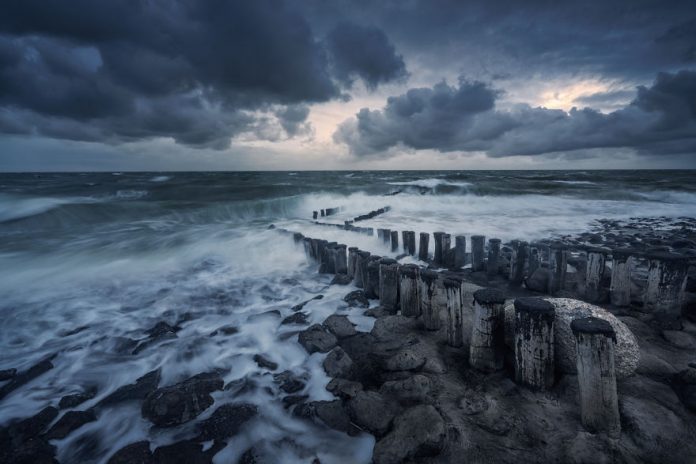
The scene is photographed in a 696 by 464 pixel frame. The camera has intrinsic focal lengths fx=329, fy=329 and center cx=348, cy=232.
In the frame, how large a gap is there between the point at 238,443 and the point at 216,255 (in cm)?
707

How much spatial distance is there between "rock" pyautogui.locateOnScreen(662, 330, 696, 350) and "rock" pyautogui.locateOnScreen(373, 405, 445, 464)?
115 inches

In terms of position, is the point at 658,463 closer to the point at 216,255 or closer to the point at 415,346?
the point at 415,346

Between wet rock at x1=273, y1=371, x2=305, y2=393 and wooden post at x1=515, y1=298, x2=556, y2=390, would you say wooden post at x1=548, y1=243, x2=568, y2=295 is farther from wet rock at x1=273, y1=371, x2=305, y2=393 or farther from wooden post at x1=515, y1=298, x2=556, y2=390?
wet rock at x1=273, y1=371, x2=305, y2=393

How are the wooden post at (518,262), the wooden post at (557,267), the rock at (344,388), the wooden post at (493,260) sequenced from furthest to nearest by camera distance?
1. the wooden post at (493,260)
2. the wooden post at (518,262)
3. the wooden post at (557,267)
4. the rock at (344,388)

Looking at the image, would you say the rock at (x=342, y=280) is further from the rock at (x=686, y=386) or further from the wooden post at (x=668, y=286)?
the rock at (x=686, y=386)

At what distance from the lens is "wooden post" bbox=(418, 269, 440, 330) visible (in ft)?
12.8

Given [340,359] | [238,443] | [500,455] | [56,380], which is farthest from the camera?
[56,380]

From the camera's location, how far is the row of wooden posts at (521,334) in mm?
2250

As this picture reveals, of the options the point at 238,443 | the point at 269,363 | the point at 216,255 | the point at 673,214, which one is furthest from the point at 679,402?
the point at 673,214

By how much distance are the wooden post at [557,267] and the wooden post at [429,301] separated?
2436 mm

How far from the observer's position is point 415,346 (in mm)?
3637

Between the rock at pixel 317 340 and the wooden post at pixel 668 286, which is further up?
the wooden post at pixel 668 286

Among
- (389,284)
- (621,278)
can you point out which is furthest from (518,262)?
(389,284)

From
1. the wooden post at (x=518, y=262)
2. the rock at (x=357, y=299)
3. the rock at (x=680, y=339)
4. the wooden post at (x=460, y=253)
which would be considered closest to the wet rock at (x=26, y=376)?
the rock at (x=357, y=299)
